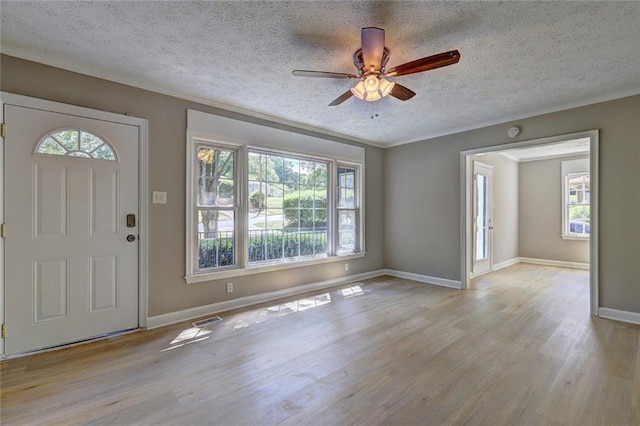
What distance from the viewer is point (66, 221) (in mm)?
2664

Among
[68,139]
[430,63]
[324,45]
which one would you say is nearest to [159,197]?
[68,139]

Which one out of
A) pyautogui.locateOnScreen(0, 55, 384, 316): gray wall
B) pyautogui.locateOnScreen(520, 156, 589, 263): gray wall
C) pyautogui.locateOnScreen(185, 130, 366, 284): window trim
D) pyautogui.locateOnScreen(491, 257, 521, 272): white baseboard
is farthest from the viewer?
pyautogui.locateOnScreen(520, 156, 589, 263): gray wall

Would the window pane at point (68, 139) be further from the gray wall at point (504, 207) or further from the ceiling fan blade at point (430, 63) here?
the gray wall at point (504, 207)

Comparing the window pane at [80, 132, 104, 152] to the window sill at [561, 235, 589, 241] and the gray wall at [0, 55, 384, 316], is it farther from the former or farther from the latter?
the window sill at [561, 235, 589, 241]

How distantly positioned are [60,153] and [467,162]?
16.5 feet

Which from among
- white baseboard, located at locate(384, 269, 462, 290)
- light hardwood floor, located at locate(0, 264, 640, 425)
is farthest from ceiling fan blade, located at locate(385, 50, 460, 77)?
white baseboard, located at locate(384, 269, 462, 290)

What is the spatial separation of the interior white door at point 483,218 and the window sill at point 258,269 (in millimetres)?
2458

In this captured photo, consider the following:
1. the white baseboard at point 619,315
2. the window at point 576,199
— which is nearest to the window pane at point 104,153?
the white baseboard at point 619,315

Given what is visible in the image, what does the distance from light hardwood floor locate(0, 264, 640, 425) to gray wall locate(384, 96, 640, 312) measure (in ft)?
2.36

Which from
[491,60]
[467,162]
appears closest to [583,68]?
[491,60]

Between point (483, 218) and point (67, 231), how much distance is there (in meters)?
6.39

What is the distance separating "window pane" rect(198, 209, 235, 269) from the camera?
11.6ft

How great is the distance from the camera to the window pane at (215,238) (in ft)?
11.6

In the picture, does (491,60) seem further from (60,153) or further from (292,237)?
(60,153)
